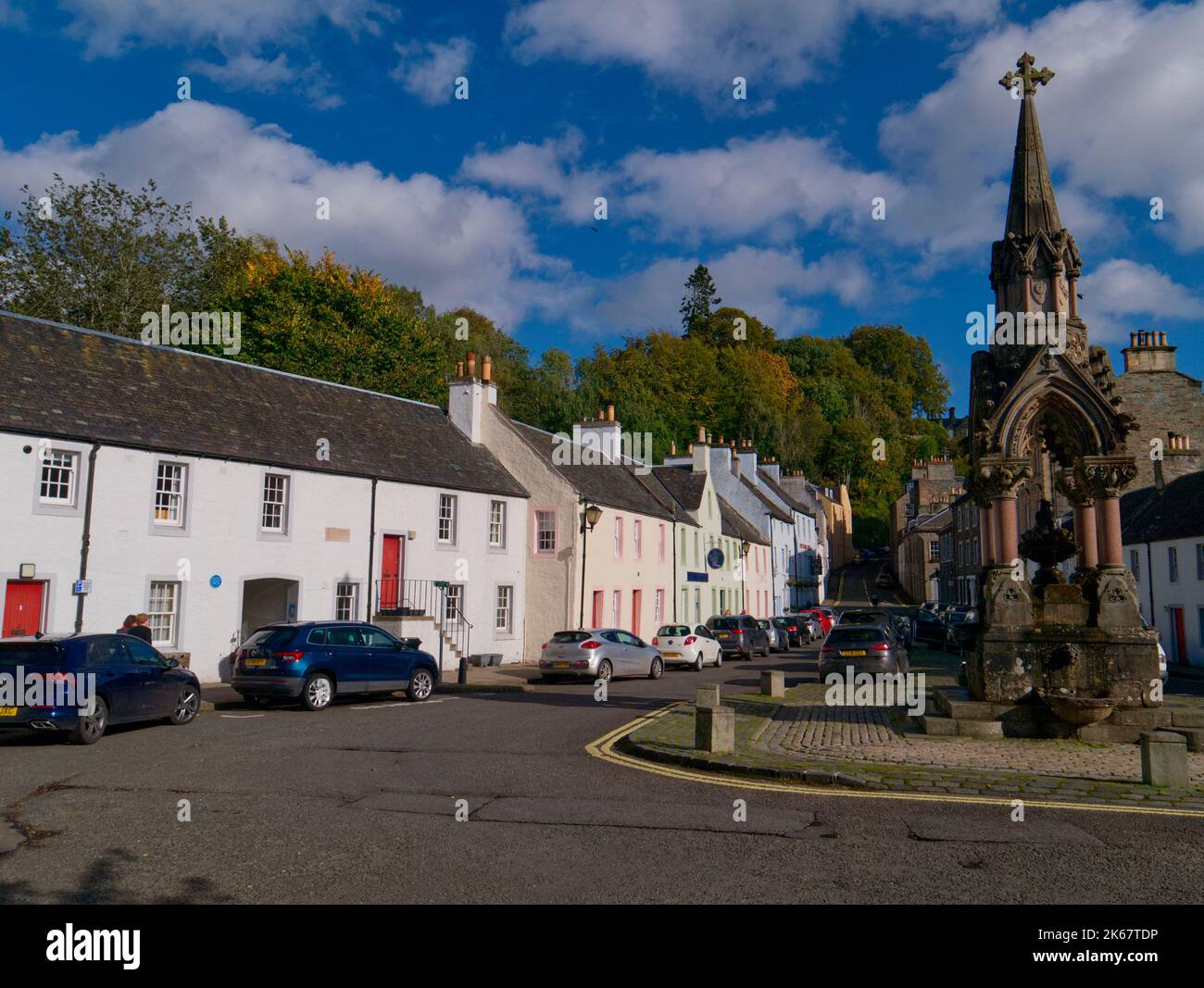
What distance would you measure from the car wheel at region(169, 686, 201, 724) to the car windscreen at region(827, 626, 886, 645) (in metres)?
13.8

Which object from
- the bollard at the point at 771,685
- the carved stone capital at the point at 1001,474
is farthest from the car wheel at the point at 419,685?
the carved stone capital at the point at 1001,474

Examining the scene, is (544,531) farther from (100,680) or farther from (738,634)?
(100,680)

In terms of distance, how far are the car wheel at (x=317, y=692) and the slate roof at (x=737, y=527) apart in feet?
110

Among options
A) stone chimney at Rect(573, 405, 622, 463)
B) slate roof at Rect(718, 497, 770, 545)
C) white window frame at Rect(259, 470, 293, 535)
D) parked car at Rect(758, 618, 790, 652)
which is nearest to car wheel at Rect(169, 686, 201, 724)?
white window frame at Rect(259, 470, 293, 535)

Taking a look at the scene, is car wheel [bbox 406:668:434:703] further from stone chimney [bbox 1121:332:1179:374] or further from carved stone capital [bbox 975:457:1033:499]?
stone chimney [bbox 1121:332:1179:374]

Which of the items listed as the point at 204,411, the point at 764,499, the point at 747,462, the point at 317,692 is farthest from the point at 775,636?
the point at 317,692

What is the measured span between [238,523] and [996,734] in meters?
17.7

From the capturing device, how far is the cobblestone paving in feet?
34.1

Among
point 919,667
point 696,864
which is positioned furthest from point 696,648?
point 696,864

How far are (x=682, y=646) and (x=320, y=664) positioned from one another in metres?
14.7

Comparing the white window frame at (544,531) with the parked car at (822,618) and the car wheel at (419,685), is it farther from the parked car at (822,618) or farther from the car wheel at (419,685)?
the parked car at (822,618)

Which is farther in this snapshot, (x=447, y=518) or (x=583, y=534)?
(x=583, y=534)

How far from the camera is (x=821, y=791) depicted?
9492 mm

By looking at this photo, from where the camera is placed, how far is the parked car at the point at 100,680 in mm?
12367
